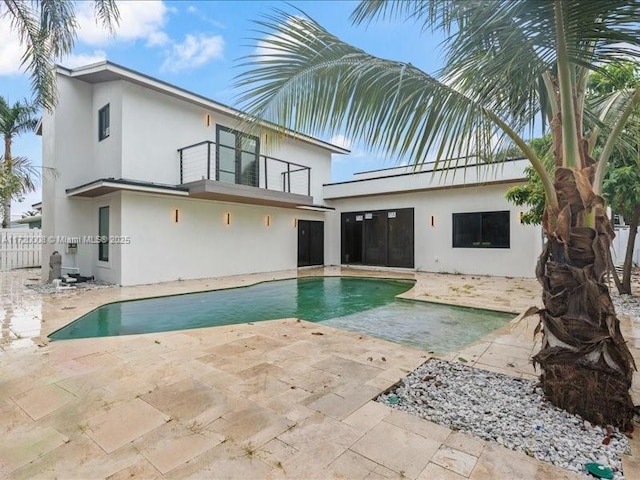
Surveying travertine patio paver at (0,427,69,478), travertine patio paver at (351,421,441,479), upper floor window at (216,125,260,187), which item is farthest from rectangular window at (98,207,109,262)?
travertine patio paver at (351,421,441,479)

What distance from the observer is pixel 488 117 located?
292cm

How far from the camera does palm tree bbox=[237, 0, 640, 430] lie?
8.68 ft

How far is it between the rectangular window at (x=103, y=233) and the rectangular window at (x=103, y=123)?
2490 mm

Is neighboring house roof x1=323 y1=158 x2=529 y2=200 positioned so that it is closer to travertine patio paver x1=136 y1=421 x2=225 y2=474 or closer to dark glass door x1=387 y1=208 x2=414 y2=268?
dark glass door x1=387 y1=208 x2=414 y2=268

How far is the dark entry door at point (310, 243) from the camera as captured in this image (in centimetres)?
1698

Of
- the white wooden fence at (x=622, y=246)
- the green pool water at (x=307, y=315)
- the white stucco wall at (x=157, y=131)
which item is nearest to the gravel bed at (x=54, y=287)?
the green pool water at (x=307, y=315)

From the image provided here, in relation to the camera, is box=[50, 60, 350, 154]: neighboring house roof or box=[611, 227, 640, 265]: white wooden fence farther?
box=[611, 227, 640, 265]: white wooden fence

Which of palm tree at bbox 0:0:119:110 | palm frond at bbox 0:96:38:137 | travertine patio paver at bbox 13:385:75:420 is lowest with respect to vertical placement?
travertine patio paver at bbox 13:385:75:420

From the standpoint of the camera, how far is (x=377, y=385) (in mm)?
3619

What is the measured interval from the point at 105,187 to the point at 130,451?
9.52 metres

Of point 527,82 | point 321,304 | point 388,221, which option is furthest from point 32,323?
point 388,221

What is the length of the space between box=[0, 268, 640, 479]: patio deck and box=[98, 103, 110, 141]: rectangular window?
805cm

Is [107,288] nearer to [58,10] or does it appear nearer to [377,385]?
[58,10]

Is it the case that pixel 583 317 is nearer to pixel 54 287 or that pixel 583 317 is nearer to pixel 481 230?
pixel 481 230
